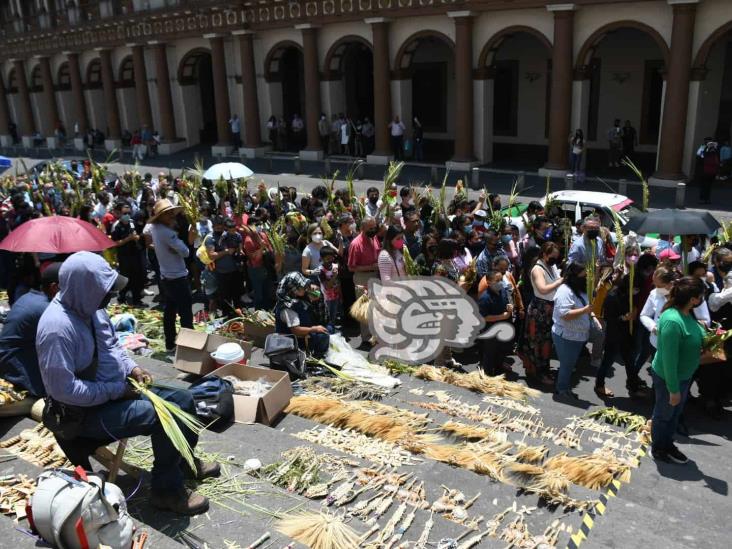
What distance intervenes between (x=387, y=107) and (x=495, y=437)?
19331 millimetres

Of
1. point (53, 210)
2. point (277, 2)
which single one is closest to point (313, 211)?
point (53, 210)

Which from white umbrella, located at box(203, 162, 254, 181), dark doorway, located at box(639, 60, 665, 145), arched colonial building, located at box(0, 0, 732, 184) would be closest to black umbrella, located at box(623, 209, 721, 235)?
white umbrella, located at box(203, 162, 254, 181)

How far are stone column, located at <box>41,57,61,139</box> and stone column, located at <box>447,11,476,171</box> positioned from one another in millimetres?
25411

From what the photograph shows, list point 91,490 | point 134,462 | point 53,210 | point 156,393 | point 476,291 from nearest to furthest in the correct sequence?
point 91,490 < point 156,393 < point 134,462 < point 476,291 < point 53,210

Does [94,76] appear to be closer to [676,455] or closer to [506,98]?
[506,98]

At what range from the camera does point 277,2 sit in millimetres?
24703

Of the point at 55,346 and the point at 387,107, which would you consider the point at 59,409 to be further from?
the point at 387,107

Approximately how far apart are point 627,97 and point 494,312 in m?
17.1

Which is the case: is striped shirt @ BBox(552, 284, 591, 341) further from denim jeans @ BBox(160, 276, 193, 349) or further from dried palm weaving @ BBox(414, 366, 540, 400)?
denim jeans @ BBox(160, 276, 193, 349)

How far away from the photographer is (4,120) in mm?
40688

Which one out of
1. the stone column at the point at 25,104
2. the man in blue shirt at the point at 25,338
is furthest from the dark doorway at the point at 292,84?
the man in blue shirt at the point at 25,338

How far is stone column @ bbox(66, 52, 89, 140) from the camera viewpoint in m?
34.6

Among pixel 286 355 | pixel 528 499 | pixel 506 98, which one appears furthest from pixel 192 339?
pixel 506 98

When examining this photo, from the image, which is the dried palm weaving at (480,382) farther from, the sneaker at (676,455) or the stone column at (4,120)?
the stone column at (4,120)
